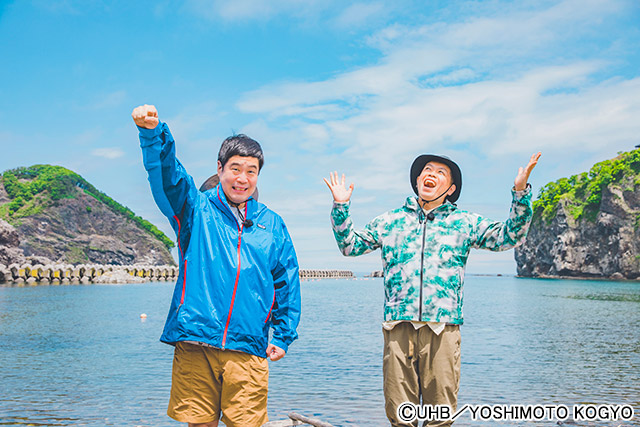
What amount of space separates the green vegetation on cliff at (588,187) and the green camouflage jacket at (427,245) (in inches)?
3161

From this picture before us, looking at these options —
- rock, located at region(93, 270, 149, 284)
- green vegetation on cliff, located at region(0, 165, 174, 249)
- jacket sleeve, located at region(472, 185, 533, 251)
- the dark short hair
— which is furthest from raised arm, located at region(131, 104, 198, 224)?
green vegetation on cliff, located at region(0, 165, 174, 249)

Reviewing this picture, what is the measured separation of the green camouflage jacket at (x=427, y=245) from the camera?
3969mm

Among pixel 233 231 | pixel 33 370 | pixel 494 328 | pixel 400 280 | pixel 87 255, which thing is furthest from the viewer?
pixel 87 255

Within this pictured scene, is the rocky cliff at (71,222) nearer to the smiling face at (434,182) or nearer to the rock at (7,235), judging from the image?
the rock at (7,235)

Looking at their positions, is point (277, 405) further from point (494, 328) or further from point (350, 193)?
point (494, 328)

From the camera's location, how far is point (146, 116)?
3.34 metres

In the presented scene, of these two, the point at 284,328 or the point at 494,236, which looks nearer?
the point at 284,328

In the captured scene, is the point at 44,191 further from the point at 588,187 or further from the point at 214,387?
the point at 214,387

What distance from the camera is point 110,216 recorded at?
398 feet

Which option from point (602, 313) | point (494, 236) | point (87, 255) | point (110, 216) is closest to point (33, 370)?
point (494, 236)

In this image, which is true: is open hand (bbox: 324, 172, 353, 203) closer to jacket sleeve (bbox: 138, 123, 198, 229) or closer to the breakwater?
jacket sleeve (bbox: 138, 123, 198, 229)

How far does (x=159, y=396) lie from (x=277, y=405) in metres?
2.15

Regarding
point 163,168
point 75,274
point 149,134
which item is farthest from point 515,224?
point 75,274

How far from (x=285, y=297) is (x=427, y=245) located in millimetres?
1144
